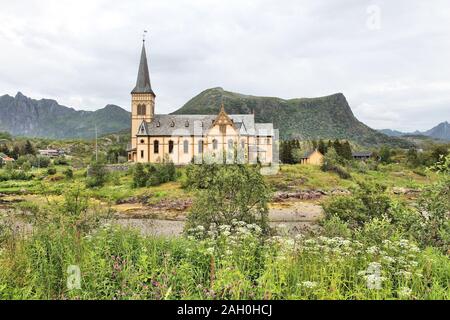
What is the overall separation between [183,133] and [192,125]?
272cm

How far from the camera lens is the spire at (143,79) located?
68812mm

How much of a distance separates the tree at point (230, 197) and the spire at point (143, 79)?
5742 centimetres

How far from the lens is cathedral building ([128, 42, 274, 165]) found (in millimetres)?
64312

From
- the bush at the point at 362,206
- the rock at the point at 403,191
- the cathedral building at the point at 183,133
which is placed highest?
the cathedral building at the point at 183,133

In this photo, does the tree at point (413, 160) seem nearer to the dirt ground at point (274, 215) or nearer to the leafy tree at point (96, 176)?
the dirt ground at point (274, 215)

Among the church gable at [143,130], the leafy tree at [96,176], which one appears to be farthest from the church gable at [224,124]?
the leafy tree at [96,176]

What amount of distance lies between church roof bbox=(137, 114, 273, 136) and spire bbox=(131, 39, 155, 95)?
6.69 metres

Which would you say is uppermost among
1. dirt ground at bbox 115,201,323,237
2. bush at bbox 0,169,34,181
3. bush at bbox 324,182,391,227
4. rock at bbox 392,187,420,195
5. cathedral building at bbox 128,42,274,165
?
cathedral building at bbox 128,42,274,165

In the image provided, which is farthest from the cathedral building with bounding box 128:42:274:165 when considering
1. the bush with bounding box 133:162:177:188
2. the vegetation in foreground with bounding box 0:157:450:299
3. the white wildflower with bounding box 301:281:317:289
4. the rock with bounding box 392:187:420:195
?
the white wildflower with bounding box 301:281:317:289

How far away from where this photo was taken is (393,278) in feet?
16.3

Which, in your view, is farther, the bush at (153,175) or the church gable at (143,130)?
the church gable at (143,130)

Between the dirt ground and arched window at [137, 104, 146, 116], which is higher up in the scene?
arched window at [137, 104, 146, 116]

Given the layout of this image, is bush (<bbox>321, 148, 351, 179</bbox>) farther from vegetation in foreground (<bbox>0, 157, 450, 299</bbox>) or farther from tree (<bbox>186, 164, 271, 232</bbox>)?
vegetation in foreground (<bbox>0, 157, 450, 299</bbox>)
